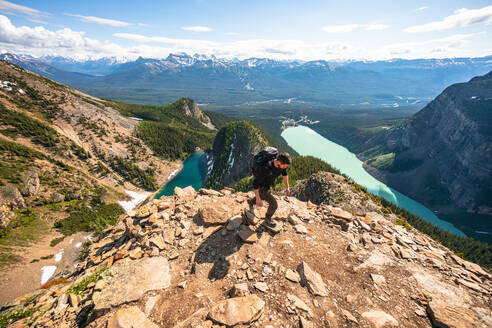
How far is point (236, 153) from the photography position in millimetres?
107688

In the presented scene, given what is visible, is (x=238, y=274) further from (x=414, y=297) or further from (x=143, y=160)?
(x=143, y=160)

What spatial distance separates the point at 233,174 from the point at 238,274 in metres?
89.9

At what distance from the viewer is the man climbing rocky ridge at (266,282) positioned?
659 centimetres

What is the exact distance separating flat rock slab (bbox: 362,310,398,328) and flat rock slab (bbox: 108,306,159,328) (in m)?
7.27

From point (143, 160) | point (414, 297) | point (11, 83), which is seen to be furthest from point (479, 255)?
point (11, 83)

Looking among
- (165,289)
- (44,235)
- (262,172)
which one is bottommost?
(44,235)

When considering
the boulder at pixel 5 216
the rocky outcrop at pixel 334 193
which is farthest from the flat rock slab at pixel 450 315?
the boulder at pixel 5 216

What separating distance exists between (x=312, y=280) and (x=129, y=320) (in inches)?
267

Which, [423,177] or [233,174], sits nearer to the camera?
[233,174]

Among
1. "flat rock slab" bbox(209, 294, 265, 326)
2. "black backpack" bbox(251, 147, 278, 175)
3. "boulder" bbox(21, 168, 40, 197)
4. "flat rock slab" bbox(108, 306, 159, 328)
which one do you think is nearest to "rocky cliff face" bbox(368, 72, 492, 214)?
"black backpack" bbox(251, 147, 278, 175)

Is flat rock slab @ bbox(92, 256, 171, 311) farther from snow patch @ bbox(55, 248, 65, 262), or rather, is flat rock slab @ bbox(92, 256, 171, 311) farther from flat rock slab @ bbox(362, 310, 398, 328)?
snow patch @ bbox(55, 248, 65, 262)

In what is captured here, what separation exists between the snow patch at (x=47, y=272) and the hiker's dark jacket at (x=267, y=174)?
57762mm

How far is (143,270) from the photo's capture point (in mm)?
8492

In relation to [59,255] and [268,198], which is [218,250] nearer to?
[268,198]
